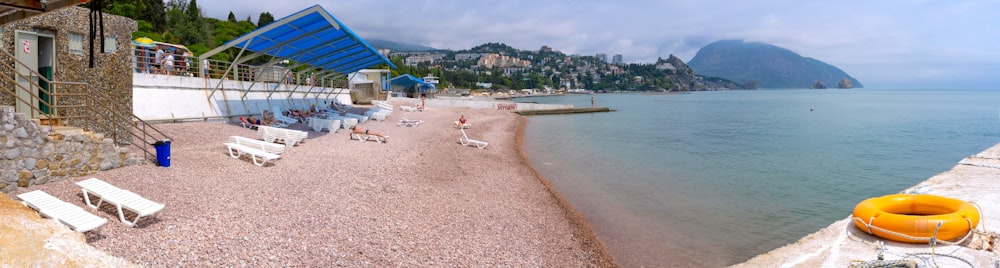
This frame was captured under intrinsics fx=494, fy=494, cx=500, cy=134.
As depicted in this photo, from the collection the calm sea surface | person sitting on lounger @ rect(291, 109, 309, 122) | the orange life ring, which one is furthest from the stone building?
the orange life ring

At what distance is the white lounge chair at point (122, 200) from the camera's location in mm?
5410

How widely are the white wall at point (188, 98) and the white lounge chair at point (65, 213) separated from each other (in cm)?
936

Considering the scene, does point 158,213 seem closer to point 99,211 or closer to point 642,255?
point 99,211

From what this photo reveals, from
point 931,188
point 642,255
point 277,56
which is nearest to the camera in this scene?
point 642,255

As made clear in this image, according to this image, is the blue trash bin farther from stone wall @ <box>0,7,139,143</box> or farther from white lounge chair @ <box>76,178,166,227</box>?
white lounge chair @ <box>76,178,166,227</box>

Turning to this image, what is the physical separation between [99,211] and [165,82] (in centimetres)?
1151

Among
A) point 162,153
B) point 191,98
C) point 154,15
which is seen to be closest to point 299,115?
point 191,98

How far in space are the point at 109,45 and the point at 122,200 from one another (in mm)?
5360

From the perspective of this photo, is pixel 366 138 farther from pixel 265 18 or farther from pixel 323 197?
pixel 265 18

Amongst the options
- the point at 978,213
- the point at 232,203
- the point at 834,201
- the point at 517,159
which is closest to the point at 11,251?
the point at 232,203

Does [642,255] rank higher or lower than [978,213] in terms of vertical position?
lower

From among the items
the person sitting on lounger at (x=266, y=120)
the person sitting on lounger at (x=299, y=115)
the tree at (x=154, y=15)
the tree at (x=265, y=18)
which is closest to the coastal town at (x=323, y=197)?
the person sitting on lounger at (x=266, y=120)

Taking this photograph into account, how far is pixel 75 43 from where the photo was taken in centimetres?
890

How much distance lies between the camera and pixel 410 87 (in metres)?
62.8
